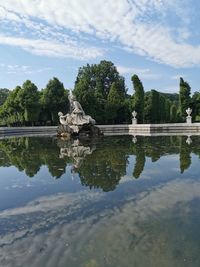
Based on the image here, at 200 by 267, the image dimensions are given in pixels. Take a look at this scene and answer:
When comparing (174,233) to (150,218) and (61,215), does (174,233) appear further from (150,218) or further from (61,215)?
(61,215)

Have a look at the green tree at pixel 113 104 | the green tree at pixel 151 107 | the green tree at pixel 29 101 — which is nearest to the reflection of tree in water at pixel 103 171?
the green tree at pixel 29 101

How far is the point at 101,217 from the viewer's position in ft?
18.1

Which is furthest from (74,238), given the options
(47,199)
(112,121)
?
(112,121)

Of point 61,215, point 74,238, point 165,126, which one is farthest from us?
point 165,126

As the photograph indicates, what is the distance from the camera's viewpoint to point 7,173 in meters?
9.96

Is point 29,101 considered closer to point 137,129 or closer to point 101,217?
point 137,129

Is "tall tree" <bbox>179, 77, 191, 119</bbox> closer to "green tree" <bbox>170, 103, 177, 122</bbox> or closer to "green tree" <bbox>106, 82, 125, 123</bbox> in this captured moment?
"green tree" <bbox>170, 103, 177, 122</bbox>

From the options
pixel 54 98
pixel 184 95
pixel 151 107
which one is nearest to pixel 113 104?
pixel 151 107

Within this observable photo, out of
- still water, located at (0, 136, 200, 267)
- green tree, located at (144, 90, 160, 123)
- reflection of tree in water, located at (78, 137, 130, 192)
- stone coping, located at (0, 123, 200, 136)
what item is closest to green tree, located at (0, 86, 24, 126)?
stone coping, located at (0, 123, 200, 136)

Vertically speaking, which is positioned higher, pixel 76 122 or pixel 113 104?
pixel 113 104

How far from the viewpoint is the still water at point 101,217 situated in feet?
13.4

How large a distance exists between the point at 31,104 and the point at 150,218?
1562 inches

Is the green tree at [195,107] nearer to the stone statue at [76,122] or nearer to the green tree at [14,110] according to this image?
the green tree at [14,110]

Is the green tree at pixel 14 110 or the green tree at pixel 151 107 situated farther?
the green tree at pixel 151 107
